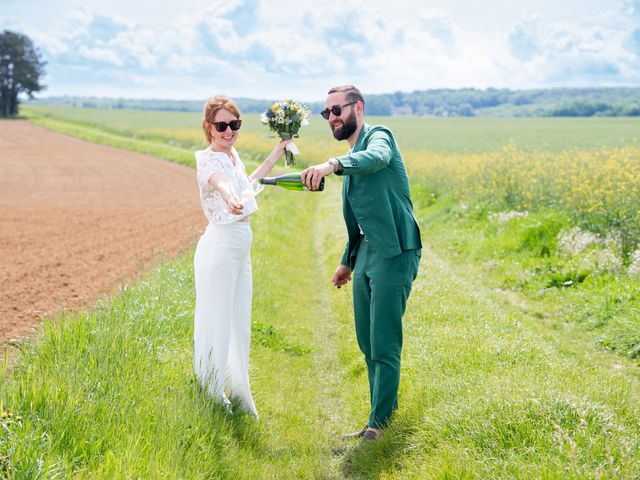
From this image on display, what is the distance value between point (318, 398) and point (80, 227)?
10919 millimetres

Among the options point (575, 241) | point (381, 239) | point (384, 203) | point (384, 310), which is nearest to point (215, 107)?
point (384, 203)

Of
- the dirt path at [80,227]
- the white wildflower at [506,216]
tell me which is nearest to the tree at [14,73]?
the dirt path at [80,227]

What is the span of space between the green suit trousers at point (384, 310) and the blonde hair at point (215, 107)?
1353mm

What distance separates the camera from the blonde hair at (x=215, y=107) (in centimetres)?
448

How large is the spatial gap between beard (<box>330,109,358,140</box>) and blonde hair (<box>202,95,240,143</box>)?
2.31ft

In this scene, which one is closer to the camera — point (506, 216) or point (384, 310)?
point (384, 310)

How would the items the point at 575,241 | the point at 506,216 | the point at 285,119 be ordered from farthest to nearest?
1. the point at 506,216
2. the point at 575,241
3. the point at 285,119

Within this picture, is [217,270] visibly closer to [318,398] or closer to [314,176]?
[314,176]

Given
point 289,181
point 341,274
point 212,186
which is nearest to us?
point 289,181

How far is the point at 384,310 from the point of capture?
455cm

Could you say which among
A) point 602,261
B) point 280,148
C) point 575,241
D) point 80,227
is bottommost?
point 80,227

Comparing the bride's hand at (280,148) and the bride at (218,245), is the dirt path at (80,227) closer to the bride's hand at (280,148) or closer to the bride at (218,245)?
the bride at (218,245)

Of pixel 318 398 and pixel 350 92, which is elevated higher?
pixel 350 92

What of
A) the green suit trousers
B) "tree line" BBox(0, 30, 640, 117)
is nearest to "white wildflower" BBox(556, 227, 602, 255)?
the green suit trousers
